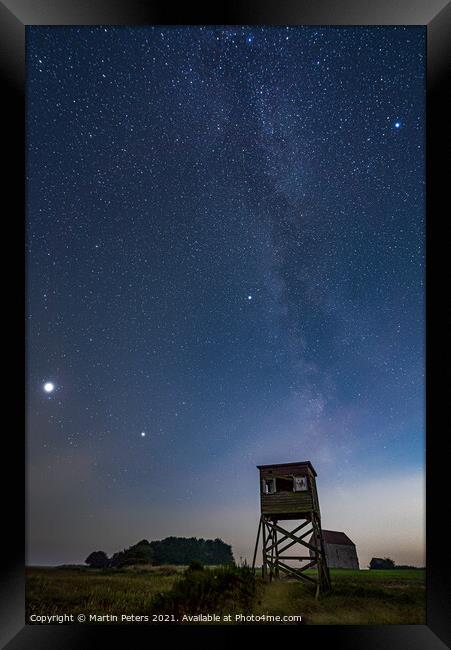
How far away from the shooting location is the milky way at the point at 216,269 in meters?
2.96

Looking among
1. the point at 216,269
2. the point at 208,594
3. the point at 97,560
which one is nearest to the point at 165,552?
the point at 97,560

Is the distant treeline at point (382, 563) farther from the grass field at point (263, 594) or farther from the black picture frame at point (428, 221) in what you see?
the black picture frame at point (428, 221)

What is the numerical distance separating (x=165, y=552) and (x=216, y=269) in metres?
1.89

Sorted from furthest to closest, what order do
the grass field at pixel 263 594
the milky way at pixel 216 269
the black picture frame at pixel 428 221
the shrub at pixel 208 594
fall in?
the milky way at pixel 216 269, the grass field at pixel 263 594, the shrub at pixel 208 594, the black picture frame at pixel 428 221

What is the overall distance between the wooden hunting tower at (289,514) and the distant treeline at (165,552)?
0.26 meters

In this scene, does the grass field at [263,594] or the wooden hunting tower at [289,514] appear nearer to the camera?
the grass field at [263,594]

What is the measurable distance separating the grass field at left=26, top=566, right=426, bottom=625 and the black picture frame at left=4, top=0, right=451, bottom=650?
1123mm

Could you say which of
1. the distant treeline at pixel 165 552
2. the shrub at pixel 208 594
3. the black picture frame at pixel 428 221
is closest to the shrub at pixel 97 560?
the distant treeline at pixel 165 552

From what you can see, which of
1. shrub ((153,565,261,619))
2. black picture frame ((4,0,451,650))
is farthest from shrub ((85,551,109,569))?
black picture frame ((4,0,451,650))

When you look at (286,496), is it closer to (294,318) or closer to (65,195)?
(294,318)

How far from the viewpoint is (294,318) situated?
342 cm

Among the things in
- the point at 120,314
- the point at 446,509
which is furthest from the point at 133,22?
the point at 120,314

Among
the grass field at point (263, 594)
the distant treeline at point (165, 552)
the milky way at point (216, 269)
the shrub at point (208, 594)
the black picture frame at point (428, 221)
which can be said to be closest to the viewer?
the black picture frame at point (428, 221)

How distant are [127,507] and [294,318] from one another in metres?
1.73
